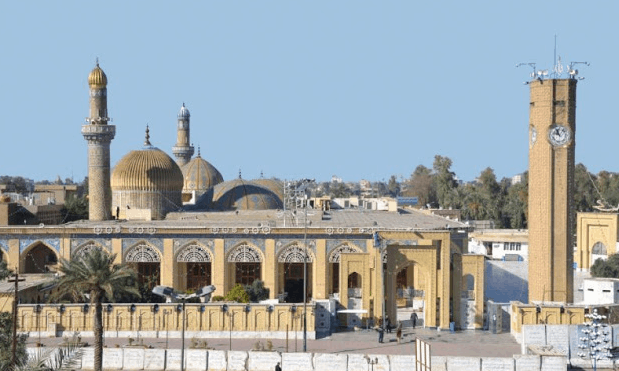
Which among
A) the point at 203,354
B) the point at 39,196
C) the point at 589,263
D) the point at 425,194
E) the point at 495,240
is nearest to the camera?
the point at 203,354

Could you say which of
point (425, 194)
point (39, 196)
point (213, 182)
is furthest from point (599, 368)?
point (425, 194)

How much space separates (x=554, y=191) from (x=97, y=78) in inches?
1104

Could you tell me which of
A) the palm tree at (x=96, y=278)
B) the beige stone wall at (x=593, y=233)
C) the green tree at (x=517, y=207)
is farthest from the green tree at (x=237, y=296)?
the green tree at (x=517, y=207)

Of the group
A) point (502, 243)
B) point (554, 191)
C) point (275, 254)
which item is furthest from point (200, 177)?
point (554, 191)

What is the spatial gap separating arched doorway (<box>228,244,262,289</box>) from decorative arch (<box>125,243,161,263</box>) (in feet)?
11.8

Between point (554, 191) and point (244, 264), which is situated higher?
point (554, 191)

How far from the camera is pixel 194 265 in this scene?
50.8 metres

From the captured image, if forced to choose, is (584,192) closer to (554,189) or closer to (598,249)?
(598,249)

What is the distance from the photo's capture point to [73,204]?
Answer: 80.4m

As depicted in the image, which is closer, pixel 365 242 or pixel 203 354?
pixel 203 354

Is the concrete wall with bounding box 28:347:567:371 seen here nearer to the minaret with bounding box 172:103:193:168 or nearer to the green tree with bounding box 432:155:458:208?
the minaret with bounding box 172:103:193:168

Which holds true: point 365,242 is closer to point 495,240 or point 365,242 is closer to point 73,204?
point 495,240

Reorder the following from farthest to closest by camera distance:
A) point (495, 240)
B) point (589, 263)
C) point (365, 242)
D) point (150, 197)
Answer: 1. point (495, 240)
2. point (589, 263)
3. point (150, 197)
4. point (365, 242)

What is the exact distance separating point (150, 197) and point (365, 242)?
16.1 meters
